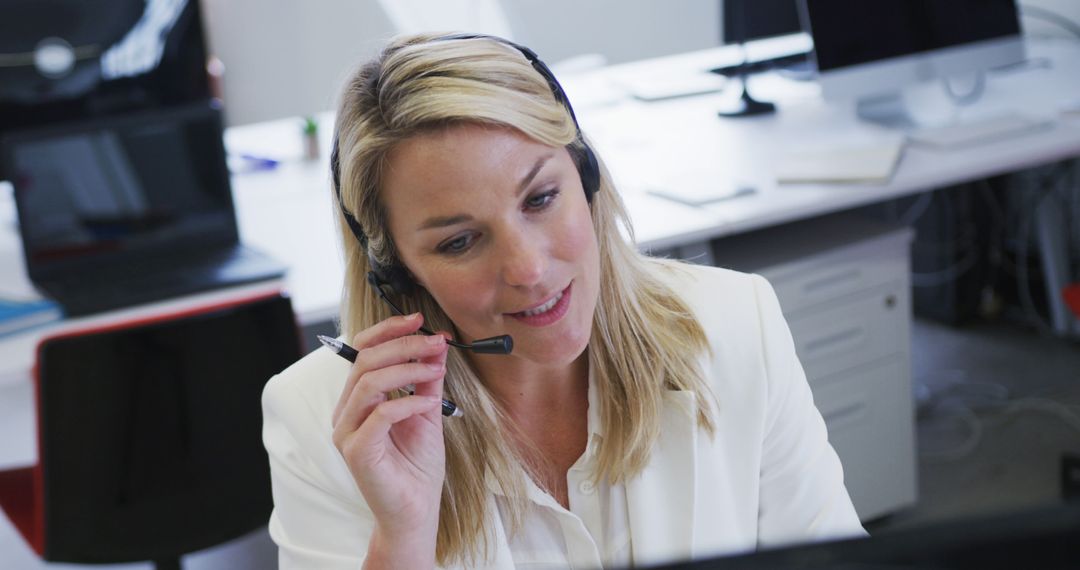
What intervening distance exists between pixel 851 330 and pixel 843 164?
0.33 m

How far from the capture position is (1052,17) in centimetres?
348

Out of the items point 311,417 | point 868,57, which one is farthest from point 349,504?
point 868,57

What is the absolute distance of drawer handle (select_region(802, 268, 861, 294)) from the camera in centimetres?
231

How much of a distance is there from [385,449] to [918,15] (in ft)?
A: 6.88

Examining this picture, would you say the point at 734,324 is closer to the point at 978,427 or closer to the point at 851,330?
the point at 851,330

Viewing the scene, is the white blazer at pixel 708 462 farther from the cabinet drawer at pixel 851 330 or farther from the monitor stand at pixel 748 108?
the monitor stand at pixel 748 108

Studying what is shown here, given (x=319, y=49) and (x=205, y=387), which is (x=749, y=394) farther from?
(x=319, y=49)

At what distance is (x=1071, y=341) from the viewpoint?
A: 3.26 m

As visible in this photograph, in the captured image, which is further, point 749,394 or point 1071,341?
point 1071,341

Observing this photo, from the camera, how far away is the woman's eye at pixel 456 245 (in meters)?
1.06

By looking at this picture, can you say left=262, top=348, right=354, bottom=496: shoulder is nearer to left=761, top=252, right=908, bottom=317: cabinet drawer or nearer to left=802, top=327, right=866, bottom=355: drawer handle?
left=761, top=252, right=908, bottom=317: cabinet drawer

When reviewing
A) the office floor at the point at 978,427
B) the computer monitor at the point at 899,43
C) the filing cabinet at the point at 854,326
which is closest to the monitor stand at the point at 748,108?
the computer monitor at the point at 899,43

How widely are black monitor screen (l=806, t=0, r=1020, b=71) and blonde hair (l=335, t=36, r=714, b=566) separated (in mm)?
1524

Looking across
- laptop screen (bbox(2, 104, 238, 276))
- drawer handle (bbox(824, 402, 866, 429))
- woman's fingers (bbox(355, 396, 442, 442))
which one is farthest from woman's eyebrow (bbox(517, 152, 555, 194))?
drawer handle (bbox(824, 402, 866, 429))
